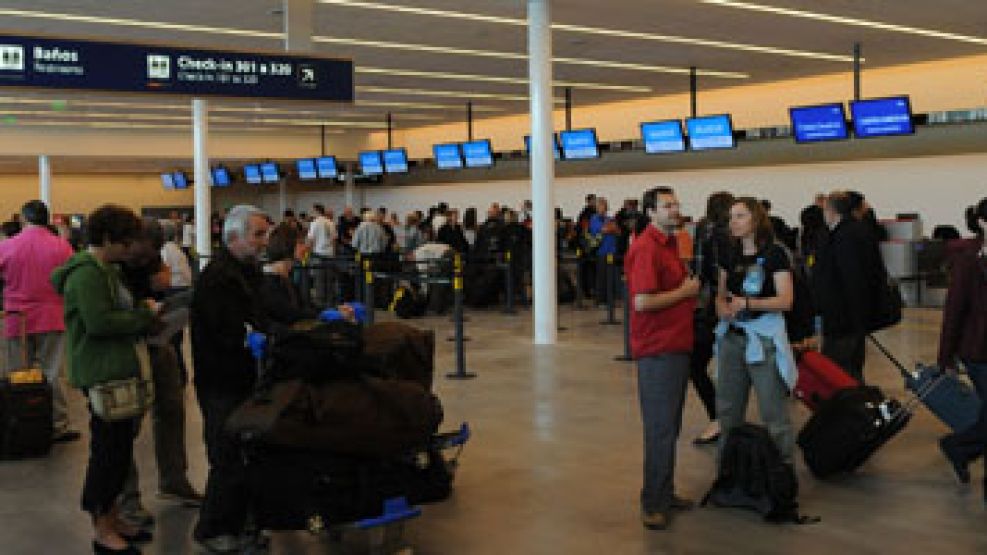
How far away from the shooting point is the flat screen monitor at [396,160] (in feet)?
84.8

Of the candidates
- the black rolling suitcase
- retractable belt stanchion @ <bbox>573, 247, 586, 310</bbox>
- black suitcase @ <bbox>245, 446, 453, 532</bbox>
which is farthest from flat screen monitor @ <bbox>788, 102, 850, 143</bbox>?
black suitcase @ <bbox>245, 446, 453, 532</bbox>

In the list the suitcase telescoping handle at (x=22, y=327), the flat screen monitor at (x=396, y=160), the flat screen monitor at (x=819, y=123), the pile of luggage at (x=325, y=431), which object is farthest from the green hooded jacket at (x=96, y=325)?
Answer: the flat screen monitor at (x=396, y=160)

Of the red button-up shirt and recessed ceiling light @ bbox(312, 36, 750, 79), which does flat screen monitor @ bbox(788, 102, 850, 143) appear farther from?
the red button-up shirt

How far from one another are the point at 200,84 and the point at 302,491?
6635 mm

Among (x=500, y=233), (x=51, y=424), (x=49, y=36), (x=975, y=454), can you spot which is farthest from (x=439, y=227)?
(x=975, y=454)

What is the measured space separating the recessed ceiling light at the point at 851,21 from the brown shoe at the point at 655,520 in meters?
8.01

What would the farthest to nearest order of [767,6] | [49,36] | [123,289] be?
[767,6]
[49,36]
[123,289]

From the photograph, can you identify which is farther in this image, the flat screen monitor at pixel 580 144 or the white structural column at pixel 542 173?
the flat screen monitor at pixel 580 144

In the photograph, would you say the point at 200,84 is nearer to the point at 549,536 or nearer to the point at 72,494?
the point at 72,494

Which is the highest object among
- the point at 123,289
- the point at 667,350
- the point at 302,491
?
the point at 123,289

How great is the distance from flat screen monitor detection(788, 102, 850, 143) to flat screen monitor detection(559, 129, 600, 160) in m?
4.33

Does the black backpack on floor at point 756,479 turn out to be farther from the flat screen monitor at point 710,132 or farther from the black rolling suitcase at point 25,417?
the flat screen monitor at point 710,132

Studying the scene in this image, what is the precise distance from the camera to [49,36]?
9.38m

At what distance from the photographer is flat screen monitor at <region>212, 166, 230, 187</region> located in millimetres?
33628
